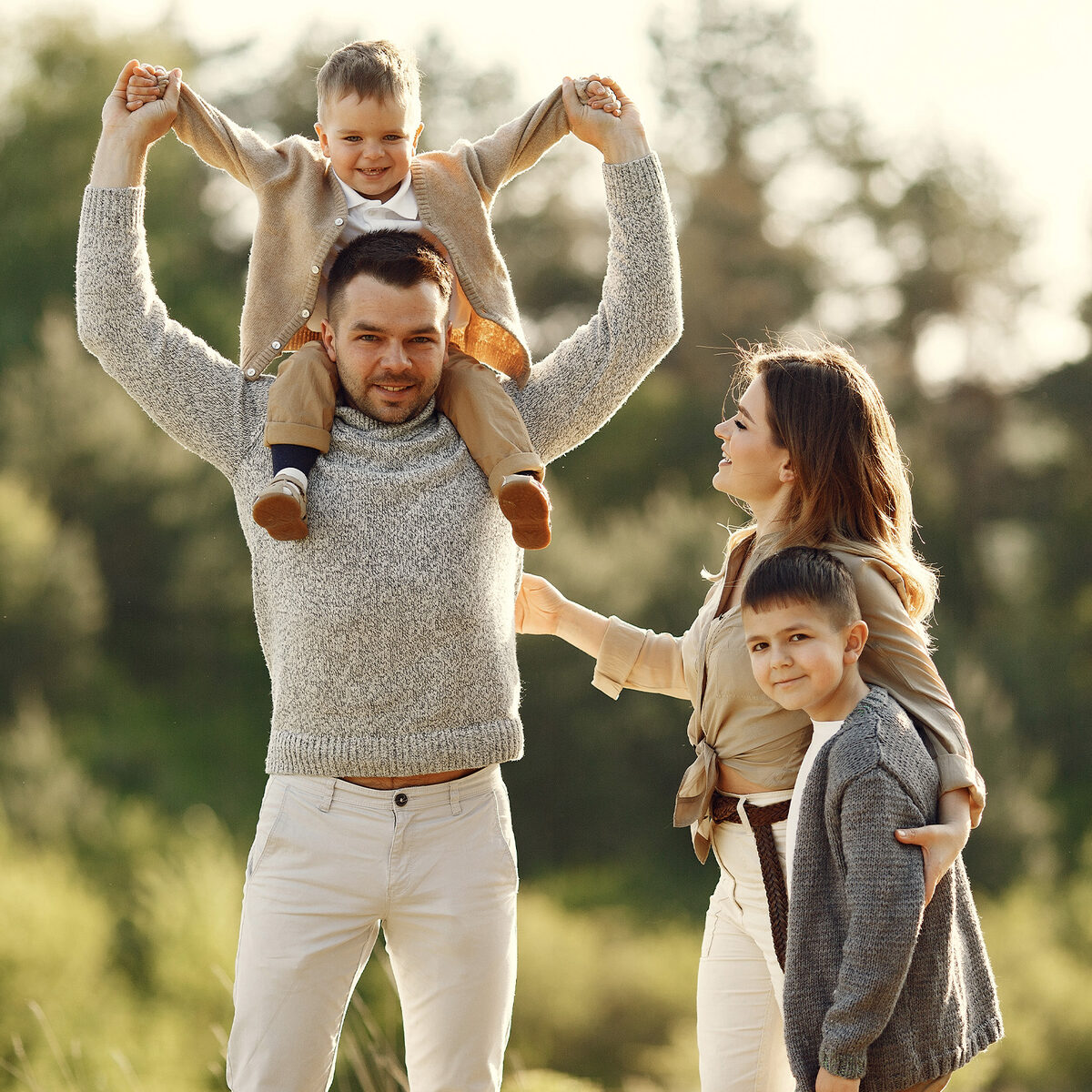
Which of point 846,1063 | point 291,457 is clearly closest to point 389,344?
point 291,457

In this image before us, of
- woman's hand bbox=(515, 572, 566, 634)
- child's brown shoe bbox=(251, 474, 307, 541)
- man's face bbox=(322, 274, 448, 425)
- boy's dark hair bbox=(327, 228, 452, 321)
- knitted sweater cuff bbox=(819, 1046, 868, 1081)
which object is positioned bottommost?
knitted sweater cuff bbox=(819, 1046, 868, 1081)

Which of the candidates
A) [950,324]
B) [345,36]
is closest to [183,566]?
[345,36]

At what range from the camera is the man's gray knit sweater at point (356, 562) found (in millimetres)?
2023

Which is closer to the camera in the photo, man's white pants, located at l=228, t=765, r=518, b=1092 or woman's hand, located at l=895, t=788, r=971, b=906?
woman's hand, located at l=895, t=788, r=971, b=906

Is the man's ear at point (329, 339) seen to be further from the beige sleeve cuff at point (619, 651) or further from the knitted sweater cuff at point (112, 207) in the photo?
the beige sleeve cuff at point (619, 651)

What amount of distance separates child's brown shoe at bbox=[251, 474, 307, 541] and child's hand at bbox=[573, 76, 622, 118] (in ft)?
2.75

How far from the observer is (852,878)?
1806 mm

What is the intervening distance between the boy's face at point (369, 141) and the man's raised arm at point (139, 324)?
263mm

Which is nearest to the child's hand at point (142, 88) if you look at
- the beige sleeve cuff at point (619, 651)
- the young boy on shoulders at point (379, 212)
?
the young boy on shoulders at point (379, 212)

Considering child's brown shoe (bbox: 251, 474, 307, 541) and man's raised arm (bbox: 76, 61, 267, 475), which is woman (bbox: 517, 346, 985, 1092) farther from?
man's raised arm (bbox: 76, 61, 267, 475)

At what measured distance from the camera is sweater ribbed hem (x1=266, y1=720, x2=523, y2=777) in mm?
2000

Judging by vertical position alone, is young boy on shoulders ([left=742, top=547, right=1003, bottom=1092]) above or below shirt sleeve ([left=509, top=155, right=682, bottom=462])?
below

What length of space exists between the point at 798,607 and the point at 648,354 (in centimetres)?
56

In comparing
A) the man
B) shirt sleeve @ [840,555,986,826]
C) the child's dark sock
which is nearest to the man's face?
the man
